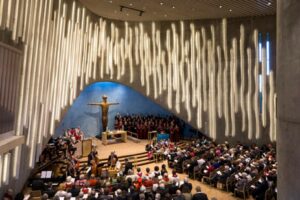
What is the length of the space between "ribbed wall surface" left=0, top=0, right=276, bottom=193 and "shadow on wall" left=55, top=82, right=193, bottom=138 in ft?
7.20

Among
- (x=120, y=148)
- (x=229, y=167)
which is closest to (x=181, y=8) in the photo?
(x=120, y=148)

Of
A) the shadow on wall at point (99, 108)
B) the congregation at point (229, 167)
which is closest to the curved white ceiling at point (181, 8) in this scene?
the shadow on wall at point (99, 108)

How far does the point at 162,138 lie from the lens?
17719 mm

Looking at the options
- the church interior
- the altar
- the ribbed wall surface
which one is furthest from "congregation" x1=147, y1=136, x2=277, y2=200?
the altar

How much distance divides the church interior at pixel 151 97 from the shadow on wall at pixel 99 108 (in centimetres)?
8

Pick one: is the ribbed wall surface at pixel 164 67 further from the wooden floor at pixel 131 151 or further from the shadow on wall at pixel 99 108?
the wooden floor at pixel 131 151

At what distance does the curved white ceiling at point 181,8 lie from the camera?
14062mm

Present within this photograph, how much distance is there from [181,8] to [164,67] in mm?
4368

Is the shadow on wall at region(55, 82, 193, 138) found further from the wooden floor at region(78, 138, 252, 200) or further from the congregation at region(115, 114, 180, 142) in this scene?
the wooden floor at region(78, 138, 252, 200)

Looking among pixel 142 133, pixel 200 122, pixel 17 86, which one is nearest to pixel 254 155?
pixel 200 122

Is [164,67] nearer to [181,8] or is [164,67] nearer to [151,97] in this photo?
[151,97]

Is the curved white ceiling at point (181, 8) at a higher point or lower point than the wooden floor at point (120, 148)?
higher

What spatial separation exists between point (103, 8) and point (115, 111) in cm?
815

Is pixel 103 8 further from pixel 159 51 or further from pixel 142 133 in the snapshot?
pixel 142 133
